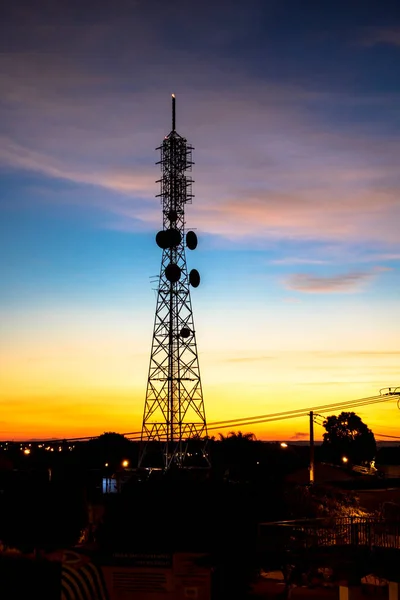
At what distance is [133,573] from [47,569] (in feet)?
32.9

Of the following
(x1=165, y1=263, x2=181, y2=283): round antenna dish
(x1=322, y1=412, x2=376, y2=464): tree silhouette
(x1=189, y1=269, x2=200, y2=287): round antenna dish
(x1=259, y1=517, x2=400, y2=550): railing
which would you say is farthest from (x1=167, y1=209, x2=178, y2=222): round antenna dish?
(x1=322, y1=412, x2=376, y2=464): tree silhouette

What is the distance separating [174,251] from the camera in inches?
2347

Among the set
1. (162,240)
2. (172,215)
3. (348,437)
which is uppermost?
(172,215)

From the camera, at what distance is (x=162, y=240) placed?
59094 mm

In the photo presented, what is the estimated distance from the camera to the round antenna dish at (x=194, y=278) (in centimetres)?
5931

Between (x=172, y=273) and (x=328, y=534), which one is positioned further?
(x=172, y=273)

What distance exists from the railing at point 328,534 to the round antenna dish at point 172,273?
3204 cm

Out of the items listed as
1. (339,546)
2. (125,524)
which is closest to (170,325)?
(125,524)

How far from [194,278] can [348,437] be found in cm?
7318

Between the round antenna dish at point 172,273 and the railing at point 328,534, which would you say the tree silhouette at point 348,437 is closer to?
the round antenna dish at point 172,273

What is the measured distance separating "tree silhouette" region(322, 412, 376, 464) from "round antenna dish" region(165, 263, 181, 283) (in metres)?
70.5

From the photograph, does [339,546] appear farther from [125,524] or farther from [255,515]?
[125,524]

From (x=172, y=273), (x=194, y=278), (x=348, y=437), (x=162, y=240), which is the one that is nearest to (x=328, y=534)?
(x=172, y=273)

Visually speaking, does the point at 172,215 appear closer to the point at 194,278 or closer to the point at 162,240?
the point at 162,240
